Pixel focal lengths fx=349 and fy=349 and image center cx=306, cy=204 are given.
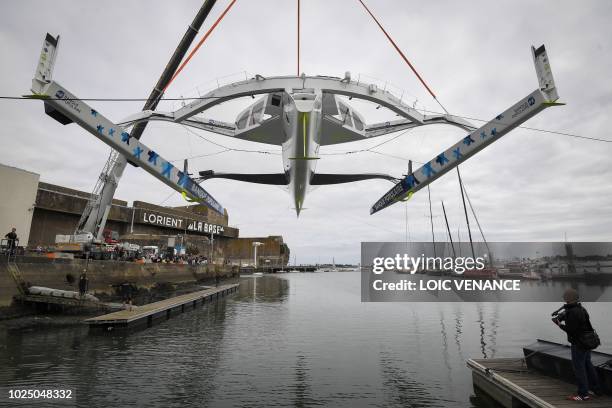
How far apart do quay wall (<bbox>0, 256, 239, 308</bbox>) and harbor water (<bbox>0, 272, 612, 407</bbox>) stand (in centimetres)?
340

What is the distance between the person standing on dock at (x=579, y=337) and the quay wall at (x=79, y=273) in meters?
24.2

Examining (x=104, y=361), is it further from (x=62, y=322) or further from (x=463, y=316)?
(x=463, y=316)

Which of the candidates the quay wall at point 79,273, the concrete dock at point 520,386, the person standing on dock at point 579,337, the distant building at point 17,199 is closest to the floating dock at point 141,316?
the quay wall at point 79,273

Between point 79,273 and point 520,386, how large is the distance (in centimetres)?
2583

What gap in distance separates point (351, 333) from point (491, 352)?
7.27 metres

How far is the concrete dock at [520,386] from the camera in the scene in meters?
6.68

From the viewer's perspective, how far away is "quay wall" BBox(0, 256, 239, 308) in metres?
19.0

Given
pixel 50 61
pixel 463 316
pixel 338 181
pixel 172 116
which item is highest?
pixel 172 116

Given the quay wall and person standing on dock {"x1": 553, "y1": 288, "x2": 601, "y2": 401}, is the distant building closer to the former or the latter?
the quay wall

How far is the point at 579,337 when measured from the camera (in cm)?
636

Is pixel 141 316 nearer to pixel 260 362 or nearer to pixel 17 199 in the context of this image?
pixel 260 362

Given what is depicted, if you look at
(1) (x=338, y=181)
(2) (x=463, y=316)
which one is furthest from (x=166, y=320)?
(2) (x=463, y=316)

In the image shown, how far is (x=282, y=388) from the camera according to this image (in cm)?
1059

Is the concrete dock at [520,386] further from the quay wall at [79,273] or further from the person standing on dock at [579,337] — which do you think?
the quay wall at [79,273]
